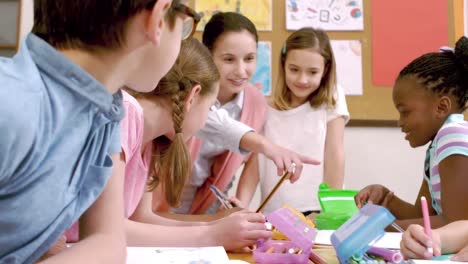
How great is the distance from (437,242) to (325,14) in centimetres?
139

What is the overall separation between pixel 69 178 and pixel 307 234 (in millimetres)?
325

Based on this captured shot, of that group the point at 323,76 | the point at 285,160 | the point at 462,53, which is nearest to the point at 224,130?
the point at 285,160

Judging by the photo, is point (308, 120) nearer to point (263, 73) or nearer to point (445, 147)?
point (263, 73)

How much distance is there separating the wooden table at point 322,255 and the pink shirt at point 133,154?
0.22 m

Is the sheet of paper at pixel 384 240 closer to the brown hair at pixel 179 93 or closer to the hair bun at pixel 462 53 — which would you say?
the brown hair at pixel 179 93

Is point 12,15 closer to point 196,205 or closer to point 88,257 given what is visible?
point 196,205

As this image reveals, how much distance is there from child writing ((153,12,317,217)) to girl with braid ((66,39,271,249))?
0.31 m

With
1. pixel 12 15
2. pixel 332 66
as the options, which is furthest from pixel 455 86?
pixel 12 15

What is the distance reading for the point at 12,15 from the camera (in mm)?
1804

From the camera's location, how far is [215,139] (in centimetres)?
125

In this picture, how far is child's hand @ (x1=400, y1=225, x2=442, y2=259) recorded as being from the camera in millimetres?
611

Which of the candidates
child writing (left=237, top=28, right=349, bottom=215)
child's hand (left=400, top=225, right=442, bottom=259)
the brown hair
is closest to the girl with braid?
the brown hair

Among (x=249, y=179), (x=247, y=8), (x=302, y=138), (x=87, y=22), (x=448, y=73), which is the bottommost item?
(x=249, y=179)

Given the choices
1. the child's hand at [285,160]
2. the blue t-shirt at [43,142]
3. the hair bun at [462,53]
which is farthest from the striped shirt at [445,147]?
the blue t-shirt at [43,142]
